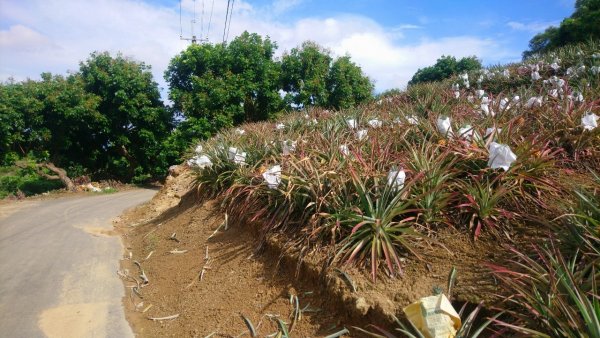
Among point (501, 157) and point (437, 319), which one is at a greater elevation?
point (501, 157)

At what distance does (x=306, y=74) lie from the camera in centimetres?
2122

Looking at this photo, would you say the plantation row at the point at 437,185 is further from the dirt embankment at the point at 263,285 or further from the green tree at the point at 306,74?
the green tree at the point at 306,74

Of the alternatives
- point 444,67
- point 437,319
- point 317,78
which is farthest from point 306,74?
point 444,67

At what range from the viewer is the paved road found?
15.5ft

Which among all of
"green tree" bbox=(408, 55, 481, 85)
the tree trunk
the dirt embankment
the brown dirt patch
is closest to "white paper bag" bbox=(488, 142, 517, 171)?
the dirt embankment

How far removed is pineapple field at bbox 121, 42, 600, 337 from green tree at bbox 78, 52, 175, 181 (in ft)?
59.7

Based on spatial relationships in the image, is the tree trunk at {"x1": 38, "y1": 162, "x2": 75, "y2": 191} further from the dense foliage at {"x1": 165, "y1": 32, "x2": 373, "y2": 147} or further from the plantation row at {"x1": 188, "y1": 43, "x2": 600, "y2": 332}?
the plantation row at {"x1": 188, "y1": 43, "x2": 600, "y2": 332}

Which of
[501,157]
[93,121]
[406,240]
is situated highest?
[93,121]

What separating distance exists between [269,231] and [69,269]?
3.95 metres

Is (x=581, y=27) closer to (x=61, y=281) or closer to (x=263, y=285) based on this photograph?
(x=263, y=285)

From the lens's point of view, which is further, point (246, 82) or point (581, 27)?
point (581, 27)

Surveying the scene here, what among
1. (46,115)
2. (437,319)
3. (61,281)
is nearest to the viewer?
(437,319)

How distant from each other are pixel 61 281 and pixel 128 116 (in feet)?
59.1

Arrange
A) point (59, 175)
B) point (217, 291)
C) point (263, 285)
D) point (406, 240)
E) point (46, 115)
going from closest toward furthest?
1. point (406, 240)
2. point (263, 285)
3. point (217, 291)
4. point (46, 115)
5. point (59, 175)
